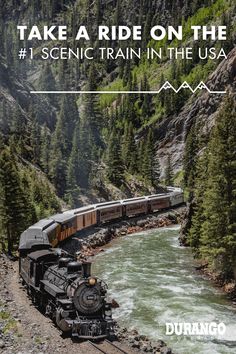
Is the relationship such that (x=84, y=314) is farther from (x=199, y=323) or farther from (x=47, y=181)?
(x=47, y=181)

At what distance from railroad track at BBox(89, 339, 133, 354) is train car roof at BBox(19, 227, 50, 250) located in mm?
9736

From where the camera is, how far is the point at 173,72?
15038cm

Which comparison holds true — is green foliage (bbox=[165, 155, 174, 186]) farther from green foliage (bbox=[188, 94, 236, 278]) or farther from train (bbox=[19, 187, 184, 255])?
green foliage (bbox=[188, 94, 236, 278])

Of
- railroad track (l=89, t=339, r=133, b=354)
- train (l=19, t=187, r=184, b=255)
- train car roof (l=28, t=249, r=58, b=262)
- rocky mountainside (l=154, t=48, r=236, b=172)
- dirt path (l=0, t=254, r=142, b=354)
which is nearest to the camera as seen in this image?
railroad track (l=89, t=339, r=133, b=354)

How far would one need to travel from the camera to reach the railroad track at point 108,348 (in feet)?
61.1

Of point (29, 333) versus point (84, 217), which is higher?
point (84, 217)

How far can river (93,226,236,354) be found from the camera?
22906 millimetres

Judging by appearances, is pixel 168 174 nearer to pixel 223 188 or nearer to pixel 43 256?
pixel 223 188

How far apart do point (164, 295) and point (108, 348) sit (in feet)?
38.7

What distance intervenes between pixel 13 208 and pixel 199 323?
23598 mm

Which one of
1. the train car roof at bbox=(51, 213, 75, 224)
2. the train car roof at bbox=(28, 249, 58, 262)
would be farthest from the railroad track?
the train car roof at bbox=(51, 213, 75, 224)

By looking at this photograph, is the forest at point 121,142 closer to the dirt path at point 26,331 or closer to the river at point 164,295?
the river at point 164,295

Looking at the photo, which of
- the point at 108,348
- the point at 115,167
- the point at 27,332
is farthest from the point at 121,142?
the point at 108,348

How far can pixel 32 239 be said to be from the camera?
97.9ft
